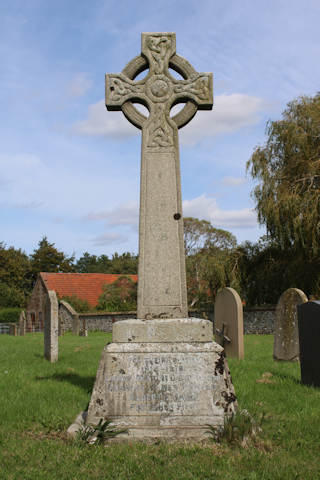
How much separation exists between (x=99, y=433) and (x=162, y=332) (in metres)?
1.08

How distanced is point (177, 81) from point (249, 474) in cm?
406

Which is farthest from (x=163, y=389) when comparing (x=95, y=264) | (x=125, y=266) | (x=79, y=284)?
(x=95, y=264)

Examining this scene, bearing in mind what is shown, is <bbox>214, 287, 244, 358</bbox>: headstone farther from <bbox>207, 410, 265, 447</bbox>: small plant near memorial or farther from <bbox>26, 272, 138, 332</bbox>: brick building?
<bbox>26, 272, 138, 332</bbox>: brick building

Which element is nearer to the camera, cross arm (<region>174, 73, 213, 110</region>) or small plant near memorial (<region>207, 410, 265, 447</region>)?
small plant near memorial (<region>207, 410, 265, 447</region>)

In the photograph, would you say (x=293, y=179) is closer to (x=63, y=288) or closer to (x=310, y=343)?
(x=310, y=343)

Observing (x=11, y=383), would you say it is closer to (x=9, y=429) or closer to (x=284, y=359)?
(x=9, y=429)

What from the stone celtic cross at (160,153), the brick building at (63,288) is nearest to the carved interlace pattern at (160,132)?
the stone celtic cross at (160,153)

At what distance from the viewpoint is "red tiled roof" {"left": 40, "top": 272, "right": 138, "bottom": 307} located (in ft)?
104

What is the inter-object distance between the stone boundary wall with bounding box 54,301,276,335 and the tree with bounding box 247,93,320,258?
11.5 feet

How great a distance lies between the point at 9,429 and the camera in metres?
4.44

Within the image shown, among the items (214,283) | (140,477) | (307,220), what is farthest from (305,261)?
(140,477)

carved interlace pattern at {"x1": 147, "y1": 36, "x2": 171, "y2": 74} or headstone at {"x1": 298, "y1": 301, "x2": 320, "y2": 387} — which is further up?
carved interlace pattern at {"x1": 147, "y1": 36, "x2": 171, "y2": 74}

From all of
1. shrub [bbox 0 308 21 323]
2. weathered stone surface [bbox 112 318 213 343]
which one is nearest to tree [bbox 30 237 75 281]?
shrub [bbox 0 308 21 323]

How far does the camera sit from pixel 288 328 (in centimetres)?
934
